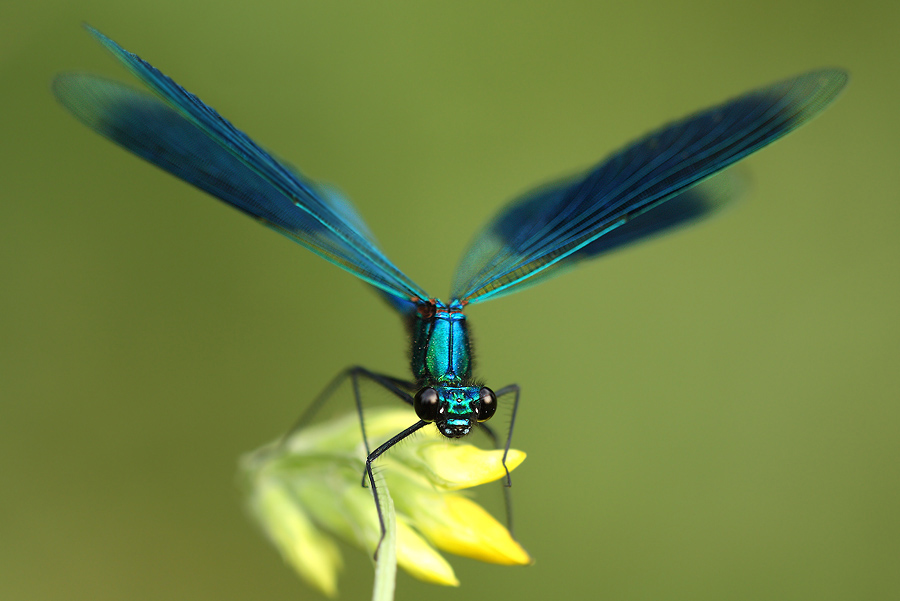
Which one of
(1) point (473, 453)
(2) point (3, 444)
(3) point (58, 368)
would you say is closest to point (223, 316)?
(3) point (58, 368)

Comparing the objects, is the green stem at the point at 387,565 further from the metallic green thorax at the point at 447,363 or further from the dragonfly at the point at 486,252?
the metallic green thorax at the point at 447,363

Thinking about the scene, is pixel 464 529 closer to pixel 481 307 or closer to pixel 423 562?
pixel 423 562

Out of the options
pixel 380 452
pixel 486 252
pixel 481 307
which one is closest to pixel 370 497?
pixel 380 452

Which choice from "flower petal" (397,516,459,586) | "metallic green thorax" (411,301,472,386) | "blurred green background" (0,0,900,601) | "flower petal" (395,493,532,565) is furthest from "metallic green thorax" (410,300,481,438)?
"blurred green background" (0,0,900,601)

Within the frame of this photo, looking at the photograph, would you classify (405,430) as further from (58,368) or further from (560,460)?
(58,368)

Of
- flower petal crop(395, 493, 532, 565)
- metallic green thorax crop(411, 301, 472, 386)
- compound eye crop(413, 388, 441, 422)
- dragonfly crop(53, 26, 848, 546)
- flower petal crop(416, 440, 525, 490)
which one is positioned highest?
dragonfly crop(53, 26, 848, 546)

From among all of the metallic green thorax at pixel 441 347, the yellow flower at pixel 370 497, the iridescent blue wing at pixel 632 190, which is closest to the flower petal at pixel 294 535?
the yellow flower at pixel 370 497

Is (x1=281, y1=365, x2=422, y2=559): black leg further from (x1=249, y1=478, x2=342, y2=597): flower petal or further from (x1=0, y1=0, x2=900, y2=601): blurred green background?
(x1=0, y1=0, x2=900, y2=601): blurred green background
